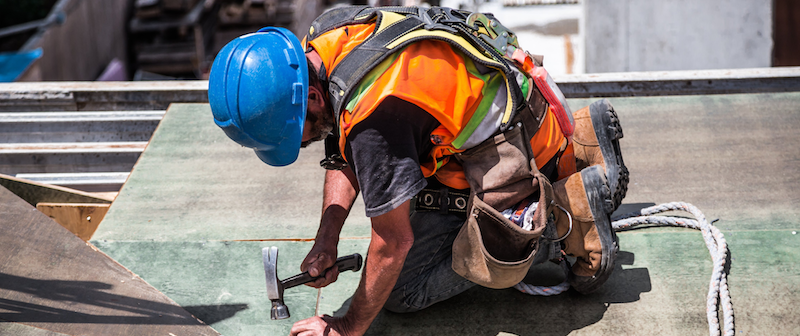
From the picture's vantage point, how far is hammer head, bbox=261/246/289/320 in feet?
7.25

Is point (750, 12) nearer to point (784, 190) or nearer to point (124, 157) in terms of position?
point (784, 190)

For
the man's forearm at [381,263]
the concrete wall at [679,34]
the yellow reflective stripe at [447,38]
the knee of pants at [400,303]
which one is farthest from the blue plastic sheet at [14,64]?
the yellow reflective stripe at [447,38]

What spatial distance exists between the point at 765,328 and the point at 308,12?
35.3 feet

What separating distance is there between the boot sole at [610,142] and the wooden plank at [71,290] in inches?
66.3

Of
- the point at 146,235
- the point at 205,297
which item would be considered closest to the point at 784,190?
the point at 205,297

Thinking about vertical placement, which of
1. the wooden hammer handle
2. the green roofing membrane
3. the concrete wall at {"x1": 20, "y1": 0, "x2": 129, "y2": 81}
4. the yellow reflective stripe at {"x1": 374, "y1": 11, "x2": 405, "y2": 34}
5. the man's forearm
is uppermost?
the yellow reflective stripe at {"x1": 374, "y1": 11, "x2": 405, "y2": 34}

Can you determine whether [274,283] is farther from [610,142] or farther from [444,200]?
[610,142]

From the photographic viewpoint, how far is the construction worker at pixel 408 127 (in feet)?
6.41

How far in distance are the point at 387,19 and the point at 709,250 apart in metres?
1.70

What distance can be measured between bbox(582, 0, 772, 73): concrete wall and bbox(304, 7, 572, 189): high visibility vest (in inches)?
199

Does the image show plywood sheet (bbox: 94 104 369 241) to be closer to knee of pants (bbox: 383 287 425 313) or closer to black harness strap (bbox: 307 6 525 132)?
knee of pants (bbox: 383 287 425 313)

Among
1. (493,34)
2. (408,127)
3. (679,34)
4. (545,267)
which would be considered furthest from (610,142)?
(679,34)

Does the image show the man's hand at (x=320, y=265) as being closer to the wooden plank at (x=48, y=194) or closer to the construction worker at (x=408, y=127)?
the construction worker at (x=408, y=127)

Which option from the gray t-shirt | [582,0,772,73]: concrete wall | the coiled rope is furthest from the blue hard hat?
[582,0,772,73]: concrete wall
